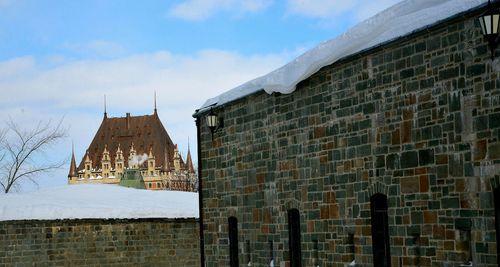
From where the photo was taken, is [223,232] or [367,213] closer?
[367,213]

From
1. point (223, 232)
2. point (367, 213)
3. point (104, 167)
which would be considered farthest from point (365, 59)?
point (104, 167)

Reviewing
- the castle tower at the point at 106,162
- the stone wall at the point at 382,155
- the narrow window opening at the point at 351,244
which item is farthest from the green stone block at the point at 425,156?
the castle tower at the point at 106,162

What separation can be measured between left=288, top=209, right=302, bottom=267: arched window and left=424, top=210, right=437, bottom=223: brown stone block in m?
4.07

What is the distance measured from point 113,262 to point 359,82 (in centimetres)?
1456

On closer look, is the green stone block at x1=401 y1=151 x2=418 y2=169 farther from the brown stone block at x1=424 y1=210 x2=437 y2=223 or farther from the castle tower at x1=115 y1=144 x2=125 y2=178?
the castle tower at x1=115 y1=144 x2=125 y2=178

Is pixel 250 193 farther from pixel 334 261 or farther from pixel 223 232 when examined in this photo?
pixel 334 261

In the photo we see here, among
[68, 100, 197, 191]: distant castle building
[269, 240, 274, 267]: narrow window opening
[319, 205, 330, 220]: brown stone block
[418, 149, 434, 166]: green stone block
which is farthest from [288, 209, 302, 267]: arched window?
[68, 100, 197, 191]: distant castle building

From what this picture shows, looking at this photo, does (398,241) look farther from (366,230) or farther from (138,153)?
(138,153)

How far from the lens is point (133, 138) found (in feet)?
362

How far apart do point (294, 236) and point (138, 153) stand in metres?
98.0

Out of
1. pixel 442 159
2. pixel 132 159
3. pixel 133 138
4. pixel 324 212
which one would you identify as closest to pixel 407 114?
pixel 442 159

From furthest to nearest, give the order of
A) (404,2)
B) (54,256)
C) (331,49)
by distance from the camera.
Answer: (54,256)
(331,49)
(404,2)

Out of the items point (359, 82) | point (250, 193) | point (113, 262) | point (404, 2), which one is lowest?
point (113, 262)

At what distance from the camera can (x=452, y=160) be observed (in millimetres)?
10336
